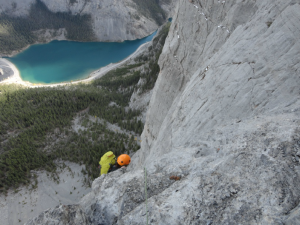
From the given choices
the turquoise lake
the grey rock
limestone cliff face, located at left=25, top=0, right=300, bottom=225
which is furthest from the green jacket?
the turquoise lake

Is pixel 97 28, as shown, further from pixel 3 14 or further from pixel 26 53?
pixel 3 14

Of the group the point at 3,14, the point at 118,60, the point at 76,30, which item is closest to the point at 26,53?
the point at 76,30

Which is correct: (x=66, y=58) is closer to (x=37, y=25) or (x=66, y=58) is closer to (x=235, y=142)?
(x=37, y=25)

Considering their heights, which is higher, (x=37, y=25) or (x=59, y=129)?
(x=37, y=25)

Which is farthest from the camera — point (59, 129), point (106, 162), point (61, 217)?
point (59, 129)

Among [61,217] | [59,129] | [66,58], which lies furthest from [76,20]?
[61,217]

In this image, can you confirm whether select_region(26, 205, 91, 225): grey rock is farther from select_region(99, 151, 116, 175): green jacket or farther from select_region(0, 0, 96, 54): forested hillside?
select_region(0, 0, 96, 54): forested hillside
